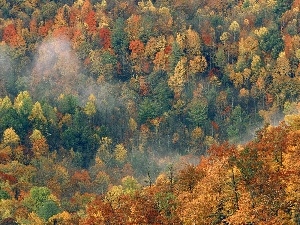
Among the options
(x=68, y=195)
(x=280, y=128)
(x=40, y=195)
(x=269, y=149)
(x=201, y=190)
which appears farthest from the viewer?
(x=68, y=195)

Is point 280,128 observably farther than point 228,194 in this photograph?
Yes

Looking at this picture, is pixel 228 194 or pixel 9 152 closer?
pixel 228 194

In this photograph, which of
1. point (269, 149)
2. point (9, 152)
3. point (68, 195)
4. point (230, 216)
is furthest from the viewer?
point (9, 152)

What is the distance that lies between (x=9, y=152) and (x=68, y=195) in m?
24.5

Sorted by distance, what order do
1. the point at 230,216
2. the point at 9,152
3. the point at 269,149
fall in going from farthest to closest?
the point at 9,152
the point at 269,149
the point at 230,216

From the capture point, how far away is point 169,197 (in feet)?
326

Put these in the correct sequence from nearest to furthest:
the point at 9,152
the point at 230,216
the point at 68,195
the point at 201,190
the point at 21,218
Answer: the point at 230,216 < the point at 201,190 < the point at 21,218 < the point at 68,195 < the point at 9,152

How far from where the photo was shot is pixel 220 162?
4018 inches

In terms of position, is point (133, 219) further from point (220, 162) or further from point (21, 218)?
Result: point (21, 218)

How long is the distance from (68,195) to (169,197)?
84.7 metres

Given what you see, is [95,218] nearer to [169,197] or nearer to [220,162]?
[169,197]

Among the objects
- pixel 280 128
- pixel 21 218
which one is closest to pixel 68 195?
pixel 21 218

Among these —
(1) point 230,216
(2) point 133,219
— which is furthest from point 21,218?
(1) point 230,216

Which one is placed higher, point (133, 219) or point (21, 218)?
point (133, 219)
